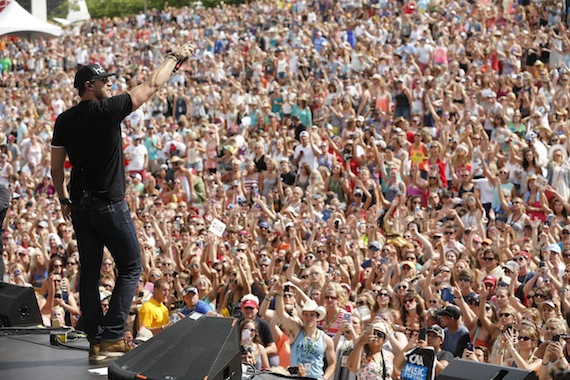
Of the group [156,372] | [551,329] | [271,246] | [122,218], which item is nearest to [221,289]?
[271,246]

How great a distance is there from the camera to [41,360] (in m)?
5.19

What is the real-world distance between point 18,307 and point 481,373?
3019 millimetres

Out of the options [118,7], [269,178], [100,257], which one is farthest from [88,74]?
[118,7]

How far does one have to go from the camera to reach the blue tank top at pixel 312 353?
26.2 feet

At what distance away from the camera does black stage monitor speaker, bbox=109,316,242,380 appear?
14.1 ft

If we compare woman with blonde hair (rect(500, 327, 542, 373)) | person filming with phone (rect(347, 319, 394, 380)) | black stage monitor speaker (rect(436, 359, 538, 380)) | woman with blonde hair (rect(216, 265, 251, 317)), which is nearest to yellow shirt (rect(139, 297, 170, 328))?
woman with blonde hair (rect(216, 265, 251, 317))

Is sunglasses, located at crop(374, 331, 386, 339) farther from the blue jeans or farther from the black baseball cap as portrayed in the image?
the black baseball cap

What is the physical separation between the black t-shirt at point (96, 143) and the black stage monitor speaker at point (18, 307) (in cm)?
114

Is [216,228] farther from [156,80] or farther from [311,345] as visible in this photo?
[156,80]

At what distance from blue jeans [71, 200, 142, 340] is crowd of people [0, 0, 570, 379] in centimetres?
187

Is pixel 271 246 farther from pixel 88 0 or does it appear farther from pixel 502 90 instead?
pixel 88 0

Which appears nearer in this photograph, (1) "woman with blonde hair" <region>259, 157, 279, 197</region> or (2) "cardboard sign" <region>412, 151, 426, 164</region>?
(2) "cardboard sign" <region>412, 151, 426, 164</region>

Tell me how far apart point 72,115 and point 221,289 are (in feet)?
17.3

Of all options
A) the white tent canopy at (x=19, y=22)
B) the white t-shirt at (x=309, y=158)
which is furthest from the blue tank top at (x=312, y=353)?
the white tent canopy at (x=19, y=22)
